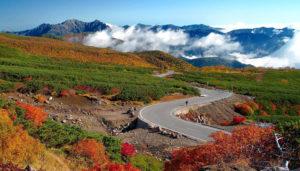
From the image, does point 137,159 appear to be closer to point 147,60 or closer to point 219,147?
point 219,147

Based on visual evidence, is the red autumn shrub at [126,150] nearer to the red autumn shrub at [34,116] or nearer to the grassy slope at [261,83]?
the red autumn shrub at [34,116]

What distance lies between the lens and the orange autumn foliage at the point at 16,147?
1903 cm

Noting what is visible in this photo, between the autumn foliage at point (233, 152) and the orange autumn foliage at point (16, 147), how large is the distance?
21.5ft

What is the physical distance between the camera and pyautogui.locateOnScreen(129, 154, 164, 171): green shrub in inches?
1113

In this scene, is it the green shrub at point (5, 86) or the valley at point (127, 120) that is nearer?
the valley at point (127, 120)

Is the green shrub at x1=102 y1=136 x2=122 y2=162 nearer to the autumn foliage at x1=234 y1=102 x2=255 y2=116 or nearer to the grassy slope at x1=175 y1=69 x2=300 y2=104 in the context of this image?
the autumn foliage at x1=234 y1=102 x2=255 y2=116

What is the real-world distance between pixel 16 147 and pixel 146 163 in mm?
11417

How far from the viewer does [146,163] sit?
29266 millimetres

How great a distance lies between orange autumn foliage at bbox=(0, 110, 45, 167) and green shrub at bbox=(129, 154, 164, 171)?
850 cm

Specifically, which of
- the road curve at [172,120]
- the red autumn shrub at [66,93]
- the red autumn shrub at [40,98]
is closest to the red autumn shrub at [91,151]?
the road curve at [172,120]

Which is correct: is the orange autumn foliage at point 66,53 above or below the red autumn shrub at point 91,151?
below

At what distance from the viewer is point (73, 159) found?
24406 mm

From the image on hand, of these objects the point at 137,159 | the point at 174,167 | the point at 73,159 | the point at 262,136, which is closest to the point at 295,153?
the point at 262,136

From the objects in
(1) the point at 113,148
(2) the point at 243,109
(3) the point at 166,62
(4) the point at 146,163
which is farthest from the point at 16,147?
(3) the point at 166,62
